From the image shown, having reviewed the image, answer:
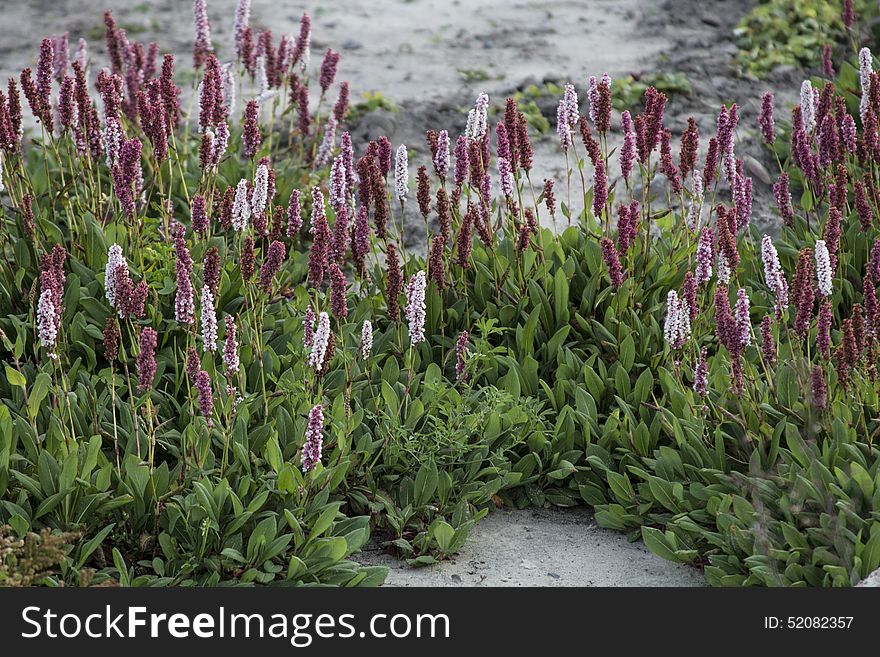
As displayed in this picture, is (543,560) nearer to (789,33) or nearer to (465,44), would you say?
(789,33)

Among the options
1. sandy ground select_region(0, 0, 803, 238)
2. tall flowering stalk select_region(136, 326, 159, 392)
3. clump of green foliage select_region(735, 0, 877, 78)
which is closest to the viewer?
tall flowering stalk select_region(136, 326, 159, 392)

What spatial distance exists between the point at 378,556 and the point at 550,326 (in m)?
1.41

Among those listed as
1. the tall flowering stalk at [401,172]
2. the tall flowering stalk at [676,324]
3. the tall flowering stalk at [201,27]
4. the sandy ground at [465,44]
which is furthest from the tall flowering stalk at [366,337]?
the sandy ground at [465,44]

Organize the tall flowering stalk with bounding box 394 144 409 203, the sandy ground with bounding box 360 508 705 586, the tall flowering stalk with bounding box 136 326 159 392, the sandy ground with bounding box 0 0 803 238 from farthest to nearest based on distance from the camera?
the sandy ground with bounding box 0 0 803 238 < the tall flowering stalk with bounding box 394 144 409 203 < the sandy ground with bounding box 360 508 705 586 < the tall flowering stalk with bounding box 136 326 159 392

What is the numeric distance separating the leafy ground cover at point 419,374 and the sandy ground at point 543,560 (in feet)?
0.25

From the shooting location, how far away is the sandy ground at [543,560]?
12.9 ft

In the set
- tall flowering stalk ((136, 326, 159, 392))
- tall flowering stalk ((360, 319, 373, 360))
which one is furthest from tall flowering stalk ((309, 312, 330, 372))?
tall flowering stalk ((136, 326, 159, 392))

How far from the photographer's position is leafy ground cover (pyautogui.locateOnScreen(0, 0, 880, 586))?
148 inches

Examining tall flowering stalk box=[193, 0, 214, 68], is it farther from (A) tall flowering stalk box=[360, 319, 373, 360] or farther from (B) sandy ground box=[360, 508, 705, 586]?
(B) sandy ground box=[360, 508, 705, 586]

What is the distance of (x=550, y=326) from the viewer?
4.99 metres

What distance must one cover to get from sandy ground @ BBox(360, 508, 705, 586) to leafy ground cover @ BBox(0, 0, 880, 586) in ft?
0.25

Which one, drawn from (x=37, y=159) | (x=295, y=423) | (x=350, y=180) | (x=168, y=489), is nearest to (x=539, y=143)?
(x=350, y=180)

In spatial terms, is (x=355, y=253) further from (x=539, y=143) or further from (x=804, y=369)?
(x=539, y=143)

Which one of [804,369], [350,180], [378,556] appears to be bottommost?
[378,556]
